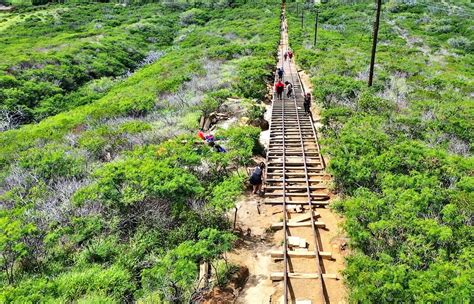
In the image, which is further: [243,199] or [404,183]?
[243,199]

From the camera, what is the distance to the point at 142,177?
1130 cm

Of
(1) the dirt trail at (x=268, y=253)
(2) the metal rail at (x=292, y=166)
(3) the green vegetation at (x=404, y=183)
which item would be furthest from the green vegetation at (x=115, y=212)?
(3) the green vegetation at (x=404, y=183)

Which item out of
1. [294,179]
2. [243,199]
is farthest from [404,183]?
[243,199]

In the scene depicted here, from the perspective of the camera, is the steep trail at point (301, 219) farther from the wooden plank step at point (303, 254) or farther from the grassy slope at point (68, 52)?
the grassy slope at point (68, 52)

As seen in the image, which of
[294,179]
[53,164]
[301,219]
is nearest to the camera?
[301,219]

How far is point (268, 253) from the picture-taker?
1073cm

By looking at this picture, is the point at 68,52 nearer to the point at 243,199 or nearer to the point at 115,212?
the point at 243,199

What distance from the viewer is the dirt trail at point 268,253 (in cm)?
907

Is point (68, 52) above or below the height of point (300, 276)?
above

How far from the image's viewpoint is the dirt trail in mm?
9070

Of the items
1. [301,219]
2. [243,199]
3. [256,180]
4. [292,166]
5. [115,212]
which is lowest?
[243,199]

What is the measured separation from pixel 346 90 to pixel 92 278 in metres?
20.3

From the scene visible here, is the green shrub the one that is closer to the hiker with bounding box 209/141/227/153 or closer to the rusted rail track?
the hiker with bounding box 209/141/227/153

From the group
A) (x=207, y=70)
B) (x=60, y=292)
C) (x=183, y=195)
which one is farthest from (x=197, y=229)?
(x=207, y=70)
